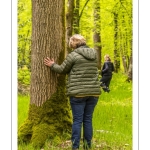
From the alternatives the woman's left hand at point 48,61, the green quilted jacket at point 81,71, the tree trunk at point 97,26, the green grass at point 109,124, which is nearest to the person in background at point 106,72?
the green grass at point 109,124

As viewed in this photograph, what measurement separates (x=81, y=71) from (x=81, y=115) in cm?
67

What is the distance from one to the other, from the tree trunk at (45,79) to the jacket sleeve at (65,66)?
9.3 inches

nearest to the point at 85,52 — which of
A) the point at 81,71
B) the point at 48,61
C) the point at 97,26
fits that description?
the point at 81,71

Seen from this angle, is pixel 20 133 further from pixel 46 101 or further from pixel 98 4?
pixel 98 4

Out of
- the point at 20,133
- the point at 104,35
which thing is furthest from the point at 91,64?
the point at 104,35

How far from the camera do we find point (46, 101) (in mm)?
5840

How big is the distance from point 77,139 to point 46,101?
864 mm

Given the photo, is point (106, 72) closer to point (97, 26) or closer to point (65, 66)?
point (97, 26)

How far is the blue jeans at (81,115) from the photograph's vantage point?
5.32 metres

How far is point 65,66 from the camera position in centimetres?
538

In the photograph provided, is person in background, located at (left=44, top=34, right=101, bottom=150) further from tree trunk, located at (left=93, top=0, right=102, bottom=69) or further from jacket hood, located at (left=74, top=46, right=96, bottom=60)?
tree trunk, located at (left=93, top=0, right=102, bottom=69)

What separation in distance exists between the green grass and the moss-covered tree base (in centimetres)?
12

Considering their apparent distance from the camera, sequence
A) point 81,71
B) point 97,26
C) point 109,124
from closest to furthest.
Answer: point 81,71 → point 109,124 → point 97,26

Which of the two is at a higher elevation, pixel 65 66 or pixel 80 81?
pixel 65 66
